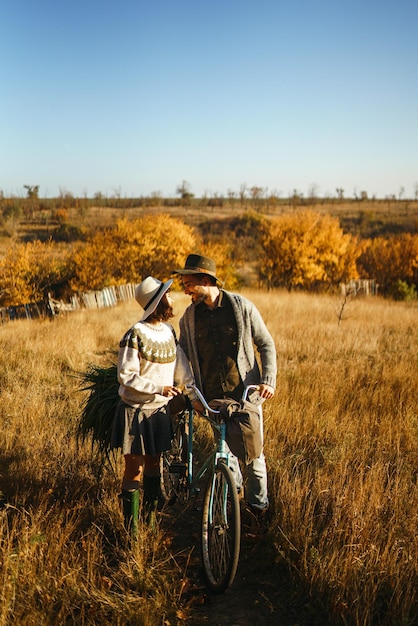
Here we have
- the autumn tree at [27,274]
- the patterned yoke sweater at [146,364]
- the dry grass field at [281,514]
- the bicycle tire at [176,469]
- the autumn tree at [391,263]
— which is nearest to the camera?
the dry grass field at [281,514]

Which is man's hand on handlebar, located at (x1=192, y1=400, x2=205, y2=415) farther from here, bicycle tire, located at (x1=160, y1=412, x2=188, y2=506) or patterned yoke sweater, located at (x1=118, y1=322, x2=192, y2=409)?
bicycle tire, located at (x1=160, y1=412, x2=188, y2=506)

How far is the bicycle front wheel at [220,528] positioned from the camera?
2703 millimetres

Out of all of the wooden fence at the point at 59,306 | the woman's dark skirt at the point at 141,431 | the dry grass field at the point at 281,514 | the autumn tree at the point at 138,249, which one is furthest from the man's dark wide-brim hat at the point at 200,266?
the autumn tree at the point at 138,249

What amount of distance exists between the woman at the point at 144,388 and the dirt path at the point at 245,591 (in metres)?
0.52

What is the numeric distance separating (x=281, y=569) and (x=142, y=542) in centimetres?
95

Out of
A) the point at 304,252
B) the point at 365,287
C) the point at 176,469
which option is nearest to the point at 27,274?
the point at 304,252

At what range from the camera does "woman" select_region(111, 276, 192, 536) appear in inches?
116

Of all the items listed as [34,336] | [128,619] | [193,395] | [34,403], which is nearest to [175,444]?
[193,395]

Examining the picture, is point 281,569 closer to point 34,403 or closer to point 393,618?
point 393,618

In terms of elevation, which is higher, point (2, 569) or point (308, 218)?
point (308, 218)

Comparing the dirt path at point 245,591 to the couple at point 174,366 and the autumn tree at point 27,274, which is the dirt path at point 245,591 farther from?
the autumn tree at point 27,274

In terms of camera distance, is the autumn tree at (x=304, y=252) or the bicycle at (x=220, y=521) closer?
the bicycle at (x=220, y=521)

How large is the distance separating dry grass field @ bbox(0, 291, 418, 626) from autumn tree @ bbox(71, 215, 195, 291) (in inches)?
800

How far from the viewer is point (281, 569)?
10.2ft
